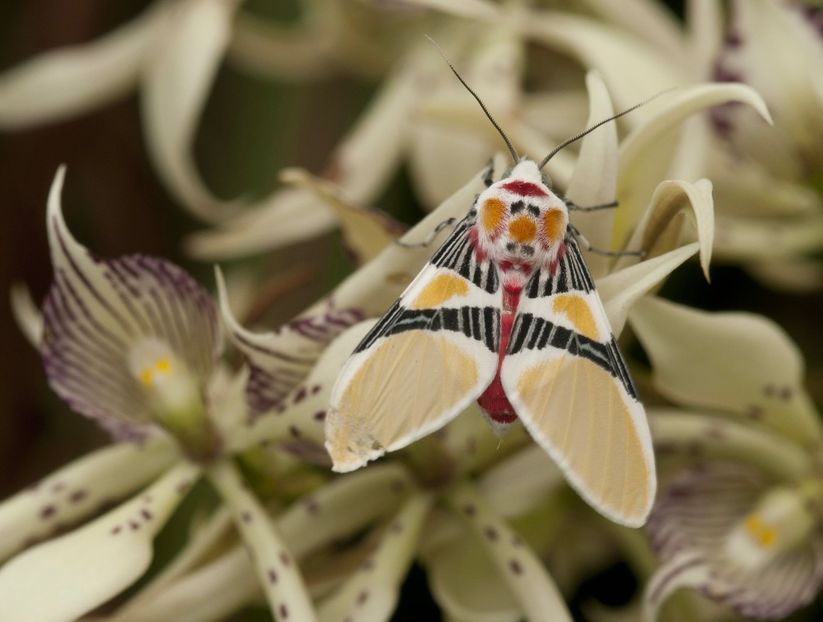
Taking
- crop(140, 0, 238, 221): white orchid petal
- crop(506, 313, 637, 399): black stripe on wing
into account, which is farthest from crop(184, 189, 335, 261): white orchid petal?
crop(506, 313, 637, 399): black stripe on wing

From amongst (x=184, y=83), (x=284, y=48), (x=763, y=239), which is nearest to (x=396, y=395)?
(x=763, y=239)

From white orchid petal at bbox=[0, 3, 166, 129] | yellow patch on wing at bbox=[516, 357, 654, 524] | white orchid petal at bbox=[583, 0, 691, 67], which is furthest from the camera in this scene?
white orchid petal at bbox=[0, 3, 166, 129]

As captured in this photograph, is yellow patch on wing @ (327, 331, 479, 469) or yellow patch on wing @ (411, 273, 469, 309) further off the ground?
yellow patch on wing @ (411, 273, 469, 309)

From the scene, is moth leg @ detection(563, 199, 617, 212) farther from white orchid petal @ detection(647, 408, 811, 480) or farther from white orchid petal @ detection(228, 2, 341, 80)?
white orchid petal @ detection(228, 2, 341, 80)

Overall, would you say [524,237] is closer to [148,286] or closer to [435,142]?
[148,286]

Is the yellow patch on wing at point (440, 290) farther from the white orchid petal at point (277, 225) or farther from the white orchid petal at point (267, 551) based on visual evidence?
the white orchid petal at point (277, 225)

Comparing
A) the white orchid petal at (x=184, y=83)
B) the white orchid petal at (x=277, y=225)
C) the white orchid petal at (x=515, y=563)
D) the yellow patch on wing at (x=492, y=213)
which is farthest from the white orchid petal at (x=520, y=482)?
the white orchid petal at (x=184, y=83)
